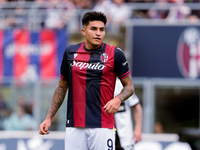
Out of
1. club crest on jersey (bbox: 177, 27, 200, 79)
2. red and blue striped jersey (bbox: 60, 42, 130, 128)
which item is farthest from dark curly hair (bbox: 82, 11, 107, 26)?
club crest on jersey (bbox: 177, 27, 200, 79)

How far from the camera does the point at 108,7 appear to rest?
37.4ft

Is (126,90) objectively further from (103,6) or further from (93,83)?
(103,6)

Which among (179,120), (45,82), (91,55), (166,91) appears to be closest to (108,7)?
(45,82)

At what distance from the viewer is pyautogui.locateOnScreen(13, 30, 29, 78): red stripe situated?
37.3 ft

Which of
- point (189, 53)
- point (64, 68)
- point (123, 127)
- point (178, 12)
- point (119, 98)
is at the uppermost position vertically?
point (178, 12)

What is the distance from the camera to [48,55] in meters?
11.3

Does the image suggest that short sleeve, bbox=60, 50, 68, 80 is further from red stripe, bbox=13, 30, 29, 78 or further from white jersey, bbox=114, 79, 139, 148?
red stripe, bbox=13, 30, 29, 78

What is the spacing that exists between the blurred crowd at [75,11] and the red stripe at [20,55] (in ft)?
2.01

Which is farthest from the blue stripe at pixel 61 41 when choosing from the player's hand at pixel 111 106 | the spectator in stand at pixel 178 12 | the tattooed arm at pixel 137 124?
the player's hand at pixel 111 106

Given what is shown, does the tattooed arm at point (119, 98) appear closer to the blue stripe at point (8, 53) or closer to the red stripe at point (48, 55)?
the red stripe at point (48, 55)

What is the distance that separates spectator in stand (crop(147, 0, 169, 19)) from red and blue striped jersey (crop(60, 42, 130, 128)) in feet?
25.8

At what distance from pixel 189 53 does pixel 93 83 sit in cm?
760

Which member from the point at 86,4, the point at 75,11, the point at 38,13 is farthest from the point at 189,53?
the point at 38,13

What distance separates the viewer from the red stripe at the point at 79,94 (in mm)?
3752
